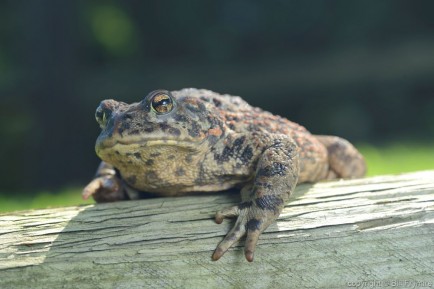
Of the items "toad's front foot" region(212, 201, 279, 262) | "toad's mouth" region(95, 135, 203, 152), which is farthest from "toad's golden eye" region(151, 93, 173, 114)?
"toad's front foot" region(212, 201, 279, 262)

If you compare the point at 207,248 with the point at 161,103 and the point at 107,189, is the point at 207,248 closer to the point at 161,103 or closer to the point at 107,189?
the point at 161,103

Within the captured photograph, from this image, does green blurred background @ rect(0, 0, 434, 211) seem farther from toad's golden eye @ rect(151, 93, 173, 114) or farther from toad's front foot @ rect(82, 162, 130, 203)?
toad's golden eye @ rect(151, 93, 173, 114)

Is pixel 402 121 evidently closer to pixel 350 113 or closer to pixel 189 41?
pixel 350 113

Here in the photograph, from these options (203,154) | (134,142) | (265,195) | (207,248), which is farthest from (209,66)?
(207,248)

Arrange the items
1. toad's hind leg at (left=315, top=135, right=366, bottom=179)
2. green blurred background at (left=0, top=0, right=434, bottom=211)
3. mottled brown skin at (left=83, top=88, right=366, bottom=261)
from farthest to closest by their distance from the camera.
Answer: green blurred background at (left=0, top=0, right=434, bottom=211) < toad's hind leg at (left=315, top=135, right=366, bottom=179) < mottled brown skin at (left=83, top=88, right=366, bottom=261)

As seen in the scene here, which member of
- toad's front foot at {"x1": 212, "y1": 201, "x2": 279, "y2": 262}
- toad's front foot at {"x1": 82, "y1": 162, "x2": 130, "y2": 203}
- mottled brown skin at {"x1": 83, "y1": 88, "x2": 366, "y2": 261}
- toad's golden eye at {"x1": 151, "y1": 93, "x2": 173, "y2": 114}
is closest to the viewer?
toad's front foot at {"x1": 212, "y1": 201, "x2": 279, "y2": 262}

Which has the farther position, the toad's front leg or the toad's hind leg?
the toad's hind leg
